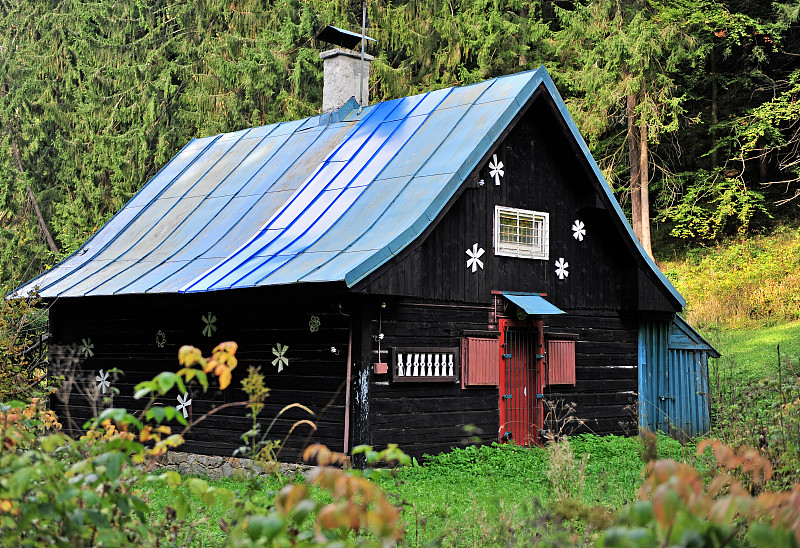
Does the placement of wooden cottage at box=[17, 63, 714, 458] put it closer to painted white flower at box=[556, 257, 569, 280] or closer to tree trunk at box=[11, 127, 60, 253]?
painted white flower at box=[556, 257, 569, 280]

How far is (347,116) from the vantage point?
16.8 meters

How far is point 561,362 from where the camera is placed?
589 inches

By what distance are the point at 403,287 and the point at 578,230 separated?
4353 mm

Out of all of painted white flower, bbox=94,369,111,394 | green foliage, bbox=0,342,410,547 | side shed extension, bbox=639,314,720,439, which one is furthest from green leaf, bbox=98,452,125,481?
side shed extension, bbox=639,314,720,439

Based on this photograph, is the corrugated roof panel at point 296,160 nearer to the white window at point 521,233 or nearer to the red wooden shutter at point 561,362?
the white window at point 521,233

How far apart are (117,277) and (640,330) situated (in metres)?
8.73

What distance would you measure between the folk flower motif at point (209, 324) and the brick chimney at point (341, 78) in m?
5.05

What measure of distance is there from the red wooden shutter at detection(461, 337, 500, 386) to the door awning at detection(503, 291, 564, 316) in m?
0.65

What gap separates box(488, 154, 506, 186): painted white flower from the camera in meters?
14.1

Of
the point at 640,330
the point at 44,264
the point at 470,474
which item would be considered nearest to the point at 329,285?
the point at 470,474

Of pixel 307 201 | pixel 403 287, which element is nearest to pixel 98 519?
pixel 403 287

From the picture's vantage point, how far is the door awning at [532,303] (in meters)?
13.7

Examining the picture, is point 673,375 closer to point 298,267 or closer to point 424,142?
point 424,142

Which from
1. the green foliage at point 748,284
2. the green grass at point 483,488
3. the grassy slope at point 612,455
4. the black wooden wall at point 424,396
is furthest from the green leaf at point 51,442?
the green foliage at point 748,284
